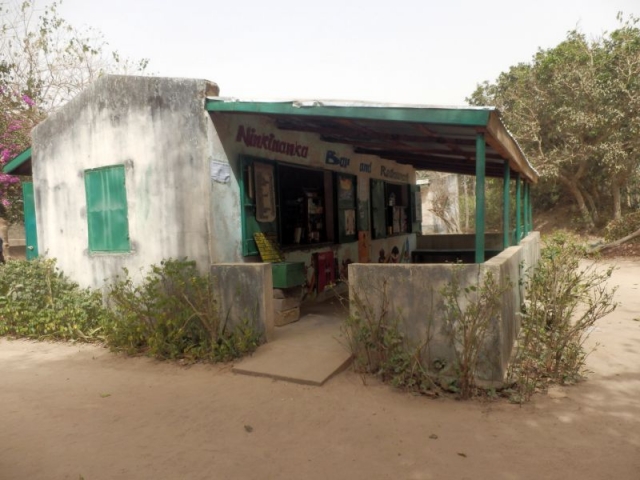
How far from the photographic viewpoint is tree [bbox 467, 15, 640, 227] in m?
16.1

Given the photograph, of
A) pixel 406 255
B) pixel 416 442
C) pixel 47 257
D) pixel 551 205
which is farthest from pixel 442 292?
pixel 551 205

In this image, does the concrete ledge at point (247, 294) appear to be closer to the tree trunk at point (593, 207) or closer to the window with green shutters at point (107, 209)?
the window with green shutters at point (107, 209)

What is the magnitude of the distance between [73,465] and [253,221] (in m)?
3.61

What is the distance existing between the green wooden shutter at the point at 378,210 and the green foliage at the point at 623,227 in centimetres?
1070

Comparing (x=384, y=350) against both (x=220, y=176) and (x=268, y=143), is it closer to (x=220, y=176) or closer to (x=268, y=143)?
(x=220, y=176)

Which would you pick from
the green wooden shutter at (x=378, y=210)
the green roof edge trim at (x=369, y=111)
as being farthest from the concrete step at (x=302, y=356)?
the green wooden shutter at (x=378, y=210)

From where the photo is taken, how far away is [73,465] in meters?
3.04

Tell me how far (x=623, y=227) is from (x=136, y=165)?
16.3 metres

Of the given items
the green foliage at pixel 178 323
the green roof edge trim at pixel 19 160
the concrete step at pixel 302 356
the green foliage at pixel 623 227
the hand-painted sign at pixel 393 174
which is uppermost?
the green roof edge trim at pixel 19 160

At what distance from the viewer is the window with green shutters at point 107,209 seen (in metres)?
6.32

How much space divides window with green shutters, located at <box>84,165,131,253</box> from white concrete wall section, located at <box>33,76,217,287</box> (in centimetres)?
12

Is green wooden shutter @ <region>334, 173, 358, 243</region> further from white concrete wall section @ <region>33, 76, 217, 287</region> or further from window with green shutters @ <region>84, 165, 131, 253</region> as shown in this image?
window with green shutters @ <region>84, 165, 131, 253</region>

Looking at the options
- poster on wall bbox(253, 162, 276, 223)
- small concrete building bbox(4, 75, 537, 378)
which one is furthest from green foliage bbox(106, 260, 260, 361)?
poster on wall bbox(253, 162, 276, 223)

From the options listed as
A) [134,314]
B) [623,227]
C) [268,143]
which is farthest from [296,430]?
[623,227]
